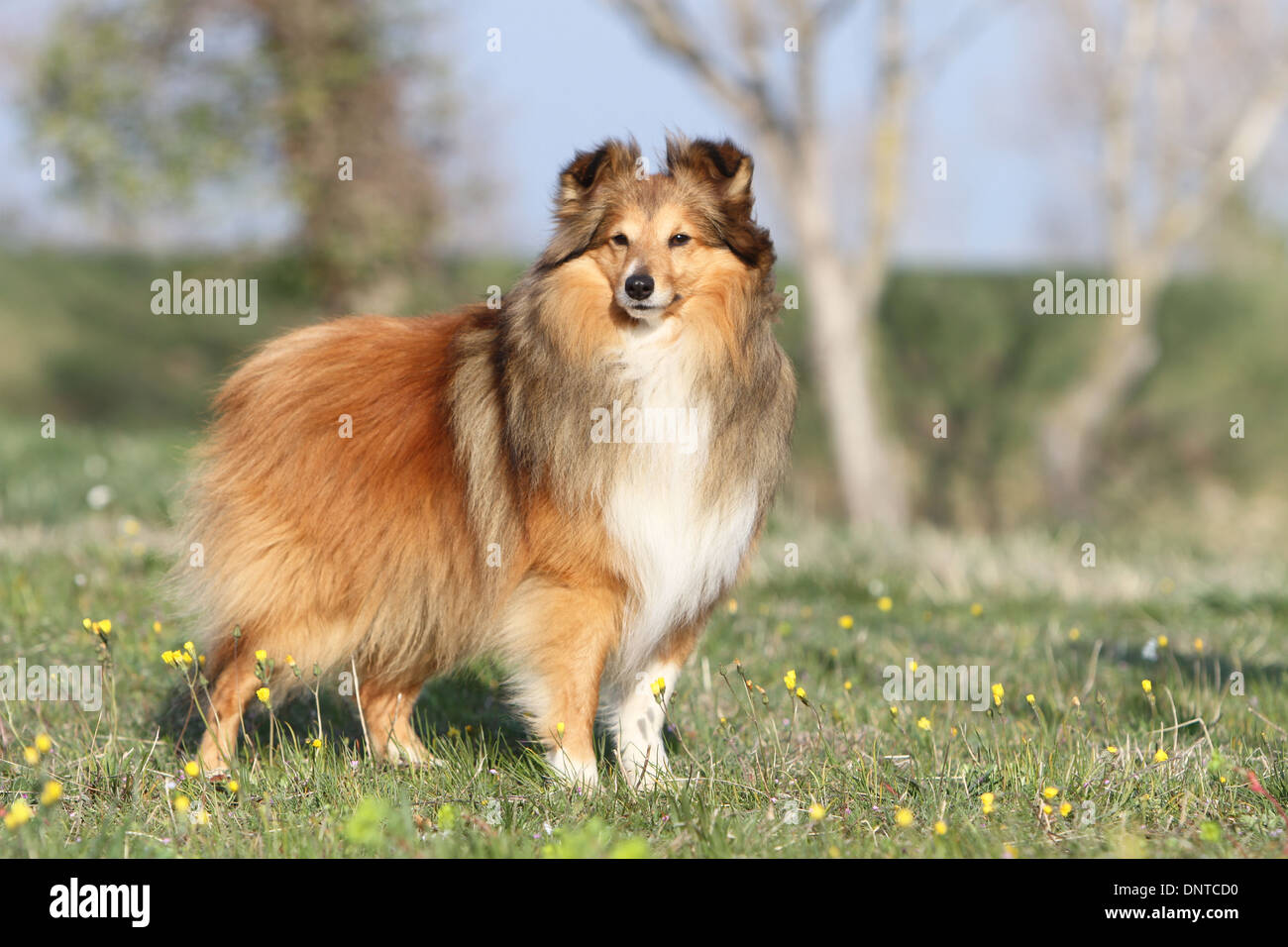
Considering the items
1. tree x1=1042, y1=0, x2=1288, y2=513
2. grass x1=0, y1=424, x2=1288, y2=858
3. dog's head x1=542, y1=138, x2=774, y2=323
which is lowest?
grass x1=0, y1=424, x2=1288, y2=858

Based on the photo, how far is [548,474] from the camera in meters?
3.90

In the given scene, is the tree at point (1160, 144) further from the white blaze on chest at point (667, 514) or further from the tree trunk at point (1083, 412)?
the white blaze on chest at point (667, 514)

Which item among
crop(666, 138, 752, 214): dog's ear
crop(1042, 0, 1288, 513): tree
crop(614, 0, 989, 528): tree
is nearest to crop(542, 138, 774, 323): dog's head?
crop(666, 138, 752, 214): dog's ear

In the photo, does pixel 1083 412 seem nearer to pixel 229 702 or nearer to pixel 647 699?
pixel 647 699

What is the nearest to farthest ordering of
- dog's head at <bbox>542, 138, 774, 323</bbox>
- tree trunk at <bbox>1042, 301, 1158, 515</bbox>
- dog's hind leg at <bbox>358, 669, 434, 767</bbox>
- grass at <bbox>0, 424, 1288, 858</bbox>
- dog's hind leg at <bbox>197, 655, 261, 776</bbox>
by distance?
grass at <bbox>0, 424, 1288, 858</bbox>
dog's head at <bbox>542, 138, 774, 323</bbox>
dog's hind leg at <bbox>197, 655, 261, 776</bbox>
dog's hind leg at <bbox>358, 669, 434, 767</bbox>
tree trunk at <bbox>1042, 301, 1158, 515</bbox>

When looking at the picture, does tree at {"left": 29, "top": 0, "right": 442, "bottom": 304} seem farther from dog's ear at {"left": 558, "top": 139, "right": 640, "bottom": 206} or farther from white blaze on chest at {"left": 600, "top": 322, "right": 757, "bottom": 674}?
white blaze on chest at {"left": 600, "top": 322, "right": 757, "bottom": 674}

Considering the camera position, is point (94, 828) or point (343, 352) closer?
point (94, 828)

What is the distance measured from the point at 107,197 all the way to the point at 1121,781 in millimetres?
12498

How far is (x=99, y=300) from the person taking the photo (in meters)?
21.3

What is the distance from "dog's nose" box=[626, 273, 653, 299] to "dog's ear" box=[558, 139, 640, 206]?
0.46m

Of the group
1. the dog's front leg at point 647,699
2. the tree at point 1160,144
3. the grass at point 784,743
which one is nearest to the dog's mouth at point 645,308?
the dog's front leg at point 647,699

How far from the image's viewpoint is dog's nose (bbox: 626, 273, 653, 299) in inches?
150

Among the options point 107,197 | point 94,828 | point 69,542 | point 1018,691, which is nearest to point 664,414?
point 94,828
